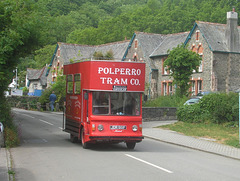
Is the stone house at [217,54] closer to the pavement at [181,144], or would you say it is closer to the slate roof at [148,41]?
the slate roof at [148,41]

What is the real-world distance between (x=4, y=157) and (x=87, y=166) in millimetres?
2805

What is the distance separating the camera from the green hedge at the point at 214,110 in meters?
24.2

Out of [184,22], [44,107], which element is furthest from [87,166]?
[184,22]

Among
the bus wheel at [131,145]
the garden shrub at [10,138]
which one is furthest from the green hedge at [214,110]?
the garden shrub at [10,138]

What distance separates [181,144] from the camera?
18.4 metres

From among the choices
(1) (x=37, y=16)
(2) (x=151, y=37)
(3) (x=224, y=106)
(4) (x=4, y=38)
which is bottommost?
(3) (x=224, y=106)

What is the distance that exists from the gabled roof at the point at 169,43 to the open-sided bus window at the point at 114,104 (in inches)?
1426

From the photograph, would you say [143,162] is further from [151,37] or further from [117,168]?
[151,37]

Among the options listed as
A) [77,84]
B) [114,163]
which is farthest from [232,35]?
[114,163]

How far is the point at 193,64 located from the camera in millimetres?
36000

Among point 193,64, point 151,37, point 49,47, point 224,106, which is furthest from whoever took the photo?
point 49,47

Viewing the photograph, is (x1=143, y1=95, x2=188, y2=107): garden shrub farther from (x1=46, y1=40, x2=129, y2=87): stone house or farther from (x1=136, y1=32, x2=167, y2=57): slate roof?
(x1=46, y1=40, x2=129, y2=87): stone house

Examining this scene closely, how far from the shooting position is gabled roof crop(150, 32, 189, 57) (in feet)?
168

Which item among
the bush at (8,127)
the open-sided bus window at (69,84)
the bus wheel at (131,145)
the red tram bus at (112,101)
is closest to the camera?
the red tram bus at (112,101)
